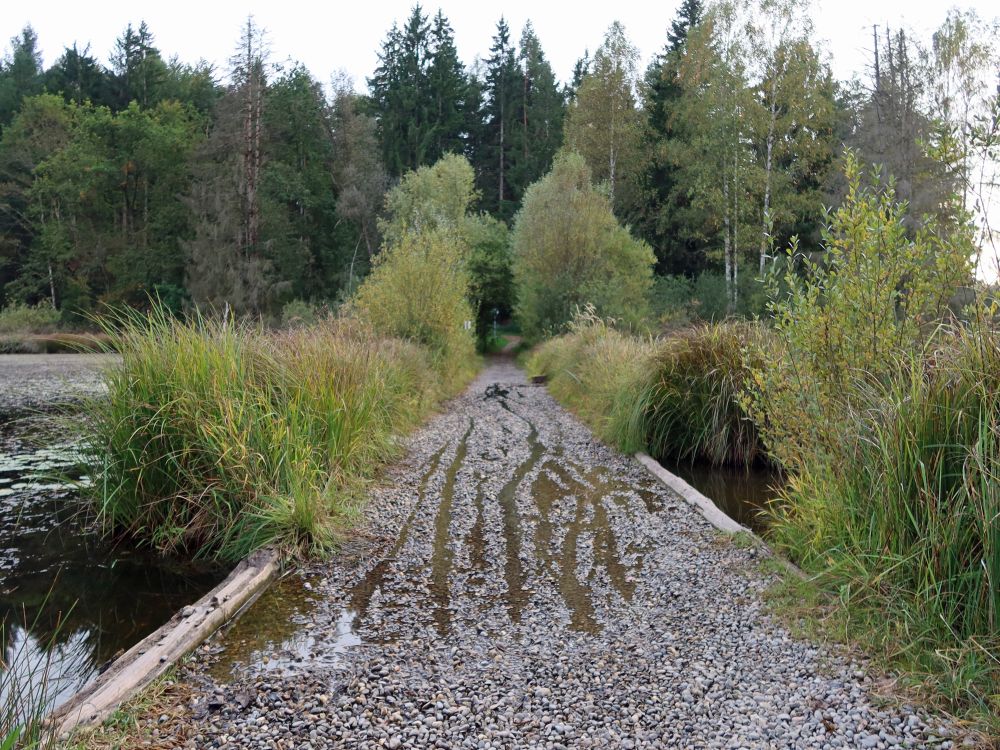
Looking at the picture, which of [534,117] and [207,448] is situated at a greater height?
[534,117]

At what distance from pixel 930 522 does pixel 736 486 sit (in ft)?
15.7

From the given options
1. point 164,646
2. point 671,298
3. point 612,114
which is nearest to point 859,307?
point 164,646

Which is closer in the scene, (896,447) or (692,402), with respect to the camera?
(896,447)

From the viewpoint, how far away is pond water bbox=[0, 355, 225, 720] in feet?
13.4

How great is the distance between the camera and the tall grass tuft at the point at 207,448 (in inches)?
220

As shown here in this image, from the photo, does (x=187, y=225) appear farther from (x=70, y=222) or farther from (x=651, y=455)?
(x=651, y=455)

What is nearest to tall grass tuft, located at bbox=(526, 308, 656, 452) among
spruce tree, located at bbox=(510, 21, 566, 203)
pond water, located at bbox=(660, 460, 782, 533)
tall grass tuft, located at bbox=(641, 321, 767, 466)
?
tall grass tuft, located at bbox=(641, 321, 767, 466)

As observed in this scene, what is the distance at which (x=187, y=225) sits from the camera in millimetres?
42656

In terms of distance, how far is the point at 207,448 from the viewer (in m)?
5.64

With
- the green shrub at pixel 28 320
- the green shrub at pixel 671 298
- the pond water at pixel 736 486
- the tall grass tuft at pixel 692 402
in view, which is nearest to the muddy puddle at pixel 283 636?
the pond water at pixel 736 486

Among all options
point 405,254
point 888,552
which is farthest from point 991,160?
point 405,254

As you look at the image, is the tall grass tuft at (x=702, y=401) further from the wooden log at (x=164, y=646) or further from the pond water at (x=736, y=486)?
the wooden log at (x=164, y=646)

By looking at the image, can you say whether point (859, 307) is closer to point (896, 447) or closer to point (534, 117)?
point (896, 447)

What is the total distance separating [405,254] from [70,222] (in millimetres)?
34319
